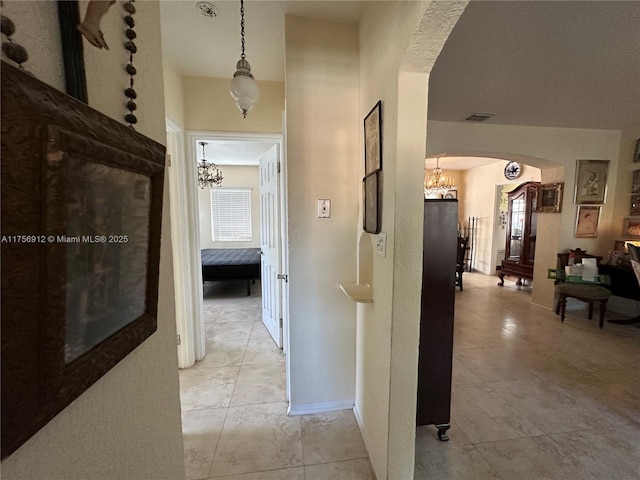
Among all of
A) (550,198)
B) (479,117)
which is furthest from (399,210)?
(550,198)

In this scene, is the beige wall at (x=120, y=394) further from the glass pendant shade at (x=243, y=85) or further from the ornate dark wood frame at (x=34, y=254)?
the glass pendant shade at (x=243, y=85)

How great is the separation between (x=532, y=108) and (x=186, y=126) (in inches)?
148

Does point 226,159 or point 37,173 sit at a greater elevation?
point 226,159

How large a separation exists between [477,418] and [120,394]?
224 centimetres

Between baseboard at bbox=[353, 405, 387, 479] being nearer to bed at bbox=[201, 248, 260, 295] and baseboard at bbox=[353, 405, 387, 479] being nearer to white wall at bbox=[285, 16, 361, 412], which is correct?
white wall at bbox=[285, 16, 361, 412]

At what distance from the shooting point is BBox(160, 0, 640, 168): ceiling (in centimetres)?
165

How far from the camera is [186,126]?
2432 millimetres

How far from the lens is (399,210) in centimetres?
120

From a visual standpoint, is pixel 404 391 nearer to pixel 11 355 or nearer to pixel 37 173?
pixel 11 355

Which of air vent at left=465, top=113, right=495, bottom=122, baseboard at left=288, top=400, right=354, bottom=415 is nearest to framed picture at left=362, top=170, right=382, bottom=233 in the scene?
baseboard at left=288, top=400, right=354, bottom=415

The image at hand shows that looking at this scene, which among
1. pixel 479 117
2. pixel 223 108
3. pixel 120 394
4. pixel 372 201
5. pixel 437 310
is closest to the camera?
pixel 120 394

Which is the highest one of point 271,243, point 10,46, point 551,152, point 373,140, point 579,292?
point 551,152

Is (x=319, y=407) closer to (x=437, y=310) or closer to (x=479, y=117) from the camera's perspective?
(x=437, y=310)

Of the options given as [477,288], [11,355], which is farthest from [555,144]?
[11,355]
